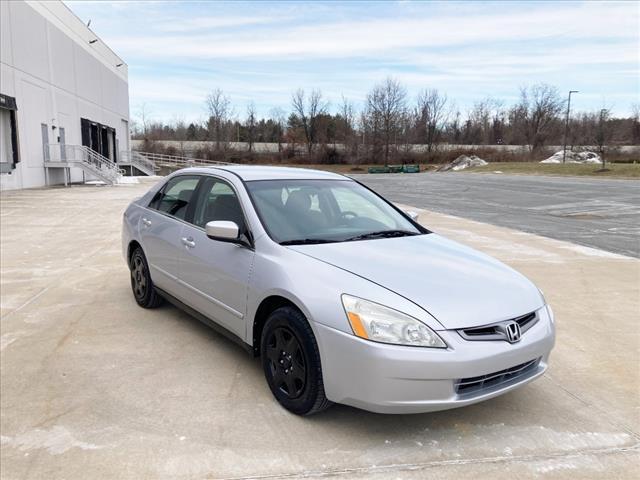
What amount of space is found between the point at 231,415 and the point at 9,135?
954 inches

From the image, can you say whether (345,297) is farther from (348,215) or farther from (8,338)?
(8,338)

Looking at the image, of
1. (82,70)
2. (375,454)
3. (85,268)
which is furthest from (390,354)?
(82,70)

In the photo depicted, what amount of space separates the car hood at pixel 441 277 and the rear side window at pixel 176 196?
1693 millimetres

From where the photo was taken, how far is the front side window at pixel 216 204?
4048 mm

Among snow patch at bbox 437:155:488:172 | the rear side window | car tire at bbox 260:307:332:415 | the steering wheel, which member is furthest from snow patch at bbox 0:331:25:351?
snow patch at bbox 437:155:488:172

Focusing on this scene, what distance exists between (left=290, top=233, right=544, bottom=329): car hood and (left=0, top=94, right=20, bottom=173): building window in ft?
76.7

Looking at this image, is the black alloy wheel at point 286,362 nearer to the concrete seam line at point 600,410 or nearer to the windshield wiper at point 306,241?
the windshield wiper at point 306,241

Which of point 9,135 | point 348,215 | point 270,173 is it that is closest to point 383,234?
point 348,215

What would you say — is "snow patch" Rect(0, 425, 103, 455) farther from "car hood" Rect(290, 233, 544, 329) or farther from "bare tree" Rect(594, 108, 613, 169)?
"bare tree" Rect(594, 108, 613, 169)

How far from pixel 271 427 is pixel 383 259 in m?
1.27

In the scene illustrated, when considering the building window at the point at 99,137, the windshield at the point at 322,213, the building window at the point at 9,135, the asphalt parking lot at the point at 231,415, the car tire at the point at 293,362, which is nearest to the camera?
the asphalt parking lot at the point at 231,415

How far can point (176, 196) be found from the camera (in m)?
5.01

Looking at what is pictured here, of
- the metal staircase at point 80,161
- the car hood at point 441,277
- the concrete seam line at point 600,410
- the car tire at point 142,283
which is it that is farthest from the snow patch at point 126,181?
the concrete seam line at point 600,410

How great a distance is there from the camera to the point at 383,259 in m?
3.39
